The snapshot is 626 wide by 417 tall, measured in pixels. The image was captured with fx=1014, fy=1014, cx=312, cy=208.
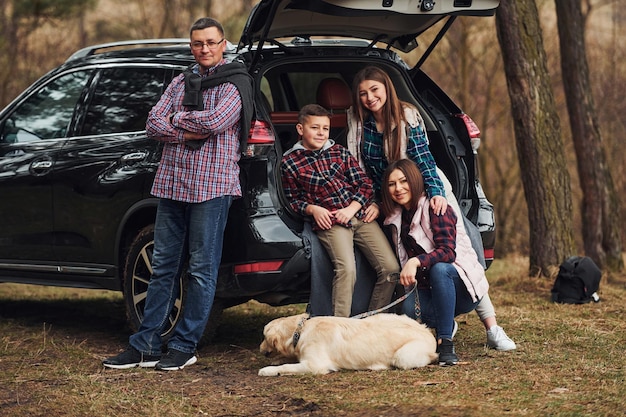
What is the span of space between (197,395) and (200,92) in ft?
5.49

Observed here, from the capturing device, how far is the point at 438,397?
4570 mm

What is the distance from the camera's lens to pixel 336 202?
5773 millimetres

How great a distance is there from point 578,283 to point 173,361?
3.62 meters

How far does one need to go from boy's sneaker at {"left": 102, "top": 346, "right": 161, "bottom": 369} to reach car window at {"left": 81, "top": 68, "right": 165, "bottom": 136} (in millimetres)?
1418

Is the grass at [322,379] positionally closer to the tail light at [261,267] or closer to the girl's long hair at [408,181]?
the tail light at [261,267]

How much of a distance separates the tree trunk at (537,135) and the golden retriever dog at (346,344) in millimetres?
3765

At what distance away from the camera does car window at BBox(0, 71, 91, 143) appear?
675 centimetres

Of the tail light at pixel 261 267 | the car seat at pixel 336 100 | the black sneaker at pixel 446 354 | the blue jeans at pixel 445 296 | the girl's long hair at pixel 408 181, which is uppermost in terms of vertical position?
the car seat at pixel 336 100

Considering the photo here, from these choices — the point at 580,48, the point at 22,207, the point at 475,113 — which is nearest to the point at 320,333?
the point at 22,207

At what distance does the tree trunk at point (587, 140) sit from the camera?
33.3 ft

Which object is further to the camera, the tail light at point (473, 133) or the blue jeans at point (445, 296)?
the tail light at point (473, 133)

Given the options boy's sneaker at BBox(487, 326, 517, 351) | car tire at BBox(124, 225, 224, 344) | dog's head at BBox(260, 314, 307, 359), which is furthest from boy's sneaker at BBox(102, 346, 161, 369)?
boy's sneaker at BBox(487, 326, 517, 351)

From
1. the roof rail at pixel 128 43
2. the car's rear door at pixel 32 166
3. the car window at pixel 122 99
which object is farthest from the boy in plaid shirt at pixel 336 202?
the car's rear door at pixel 32 166

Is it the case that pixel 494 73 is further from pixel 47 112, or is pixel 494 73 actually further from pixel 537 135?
pixel 47 112
